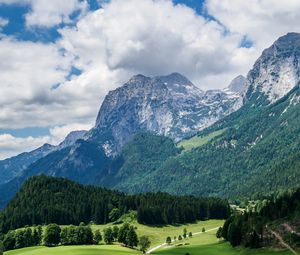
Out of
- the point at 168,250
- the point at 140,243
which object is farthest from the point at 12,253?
the point at 168,250

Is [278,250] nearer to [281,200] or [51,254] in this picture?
[281,200]

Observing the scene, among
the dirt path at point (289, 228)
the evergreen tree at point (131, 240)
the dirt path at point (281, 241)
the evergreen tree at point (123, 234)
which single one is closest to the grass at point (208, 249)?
the dirt path at point (281, 241)

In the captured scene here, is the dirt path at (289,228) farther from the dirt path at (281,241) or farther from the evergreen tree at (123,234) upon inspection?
the evergreen tree at (123,234)

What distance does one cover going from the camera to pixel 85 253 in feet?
500

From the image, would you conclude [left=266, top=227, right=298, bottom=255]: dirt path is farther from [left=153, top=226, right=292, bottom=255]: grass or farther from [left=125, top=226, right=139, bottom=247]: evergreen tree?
[left=125, top=226, right=139, bottom=247]: evergreen tree

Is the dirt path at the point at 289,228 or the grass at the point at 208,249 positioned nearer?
the grass at the point at 208,249

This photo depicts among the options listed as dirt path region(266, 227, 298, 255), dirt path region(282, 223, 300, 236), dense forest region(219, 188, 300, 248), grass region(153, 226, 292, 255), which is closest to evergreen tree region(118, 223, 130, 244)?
grass region(153, 226, 292, 255)

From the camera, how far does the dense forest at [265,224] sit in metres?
147

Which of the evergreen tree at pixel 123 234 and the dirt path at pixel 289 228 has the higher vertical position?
the evergreen tree at pixel 123 234

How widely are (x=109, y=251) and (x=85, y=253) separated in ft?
34.9

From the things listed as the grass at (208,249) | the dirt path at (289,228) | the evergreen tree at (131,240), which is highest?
the evergreen tree at (131,240)

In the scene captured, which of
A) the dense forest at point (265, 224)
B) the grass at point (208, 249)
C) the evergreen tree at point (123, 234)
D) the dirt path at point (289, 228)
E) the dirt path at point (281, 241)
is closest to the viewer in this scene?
the dirt path at point (281, 241)

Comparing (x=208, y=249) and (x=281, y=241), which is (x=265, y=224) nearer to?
(x=281, y=241)

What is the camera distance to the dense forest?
14673 cm
